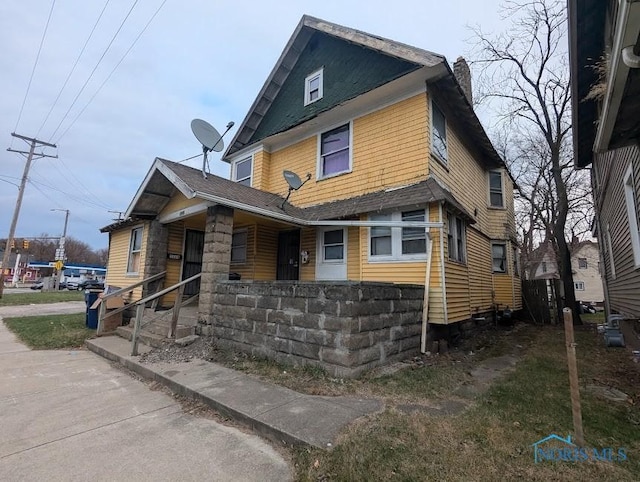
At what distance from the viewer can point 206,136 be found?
830cm

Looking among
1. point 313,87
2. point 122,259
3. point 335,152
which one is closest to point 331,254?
point 335,152

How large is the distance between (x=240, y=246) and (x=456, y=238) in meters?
6.54

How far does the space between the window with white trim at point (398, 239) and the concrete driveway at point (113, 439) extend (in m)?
5.25

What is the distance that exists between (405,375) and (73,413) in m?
4.52

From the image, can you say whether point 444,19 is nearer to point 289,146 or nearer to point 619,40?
point 289,146

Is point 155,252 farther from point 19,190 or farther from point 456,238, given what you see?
point 19,190

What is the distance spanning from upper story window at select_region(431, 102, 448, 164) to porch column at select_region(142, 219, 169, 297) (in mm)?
8068

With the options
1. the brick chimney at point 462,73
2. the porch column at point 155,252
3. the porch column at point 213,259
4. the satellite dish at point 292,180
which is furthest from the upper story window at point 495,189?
the porch column at point 155,252

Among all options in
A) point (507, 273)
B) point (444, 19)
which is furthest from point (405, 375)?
point (444, 19)

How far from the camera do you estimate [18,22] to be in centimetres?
948

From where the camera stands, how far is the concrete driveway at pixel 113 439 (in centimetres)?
278

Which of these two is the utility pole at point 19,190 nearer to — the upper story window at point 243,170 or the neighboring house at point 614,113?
the upper story window at point 243,170

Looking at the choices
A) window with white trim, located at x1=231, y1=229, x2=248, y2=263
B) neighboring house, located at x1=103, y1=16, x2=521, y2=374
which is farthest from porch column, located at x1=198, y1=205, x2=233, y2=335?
window with white trim, located at x1=231, y1=229, x2=248, y2=263

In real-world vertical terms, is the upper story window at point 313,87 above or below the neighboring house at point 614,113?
above
